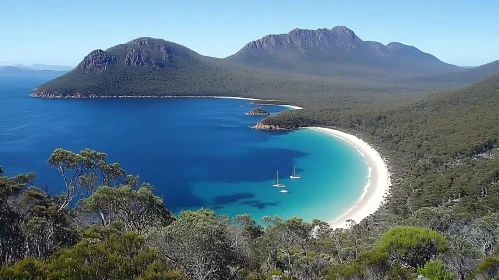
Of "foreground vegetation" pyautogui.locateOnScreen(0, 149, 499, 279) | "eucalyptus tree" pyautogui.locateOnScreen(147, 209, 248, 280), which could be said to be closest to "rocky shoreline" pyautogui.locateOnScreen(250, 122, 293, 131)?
"foreground vegetation" pyautogui.locateOnScreen(0, 149, 499, 279)

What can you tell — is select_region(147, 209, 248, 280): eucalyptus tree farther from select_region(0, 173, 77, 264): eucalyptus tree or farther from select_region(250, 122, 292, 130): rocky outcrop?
select_region(250, 122, 292, 130): rocky outcrop

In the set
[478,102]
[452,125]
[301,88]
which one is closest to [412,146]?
[452,125]

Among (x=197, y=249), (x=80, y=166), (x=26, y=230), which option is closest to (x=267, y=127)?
(x=80, y=166)

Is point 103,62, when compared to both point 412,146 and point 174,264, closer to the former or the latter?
point 412,146

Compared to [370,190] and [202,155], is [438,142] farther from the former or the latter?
[202,155]

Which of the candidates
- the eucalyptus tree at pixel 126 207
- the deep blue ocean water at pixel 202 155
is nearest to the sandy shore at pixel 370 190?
the deep blue ocean water at pixel 202 155
